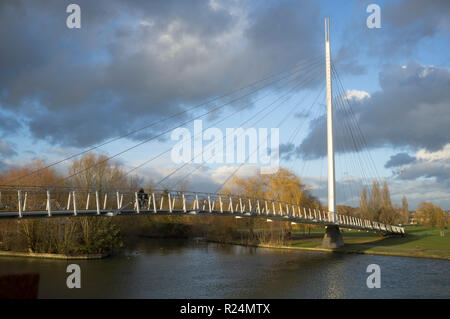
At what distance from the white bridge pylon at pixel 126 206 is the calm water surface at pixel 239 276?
3806 millimetres

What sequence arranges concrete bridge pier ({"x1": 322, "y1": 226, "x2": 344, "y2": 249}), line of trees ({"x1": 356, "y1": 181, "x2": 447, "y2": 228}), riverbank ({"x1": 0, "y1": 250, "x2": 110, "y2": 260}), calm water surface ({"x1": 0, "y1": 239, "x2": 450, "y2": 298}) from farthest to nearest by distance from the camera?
line of trees ({"x1": 356, "y1": 181, "x2": 447, "y2": 228}) → concrete bridge pier ({"x1": 322, "y1": 226, "x2": 344, "y2": 249}) → riverbank ({"x1": 0, "y1": 250, "x2": 110, "y2": 260}) → calm water surface ({"x1": 0, "y1": 239, "x2": 450, "y2": 298})

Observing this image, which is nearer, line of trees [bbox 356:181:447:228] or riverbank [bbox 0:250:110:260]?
riverbank [bbox 0:250:110:260]

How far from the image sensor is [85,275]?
24.4 metres

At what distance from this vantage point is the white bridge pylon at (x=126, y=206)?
642 inches

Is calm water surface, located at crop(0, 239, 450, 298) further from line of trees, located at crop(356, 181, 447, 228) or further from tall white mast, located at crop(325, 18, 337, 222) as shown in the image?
line of trees, located at crop(356, 181, 447, 228)

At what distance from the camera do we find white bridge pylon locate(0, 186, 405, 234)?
16.3m

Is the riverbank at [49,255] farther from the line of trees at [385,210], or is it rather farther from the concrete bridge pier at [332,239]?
the line of trees at [385,210]

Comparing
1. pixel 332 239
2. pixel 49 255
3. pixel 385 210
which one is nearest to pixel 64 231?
pixel 49 255

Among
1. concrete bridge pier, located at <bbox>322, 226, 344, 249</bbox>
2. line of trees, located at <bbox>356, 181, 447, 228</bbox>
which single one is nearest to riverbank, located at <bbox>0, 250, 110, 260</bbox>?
concrete bridge pier, located at <bbox>322, 226, 344, 249</bbox>

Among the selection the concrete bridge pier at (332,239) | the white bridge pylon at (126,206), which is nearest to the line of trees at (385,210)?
the white bridge pylon at (126,206)

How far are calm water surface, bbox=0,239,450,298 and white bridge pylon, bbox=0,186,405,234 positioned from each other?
12.5ft

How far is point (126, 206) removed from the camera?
22.1m

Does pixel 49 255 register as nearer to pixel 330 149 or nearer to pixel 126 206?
pixel 126 206
